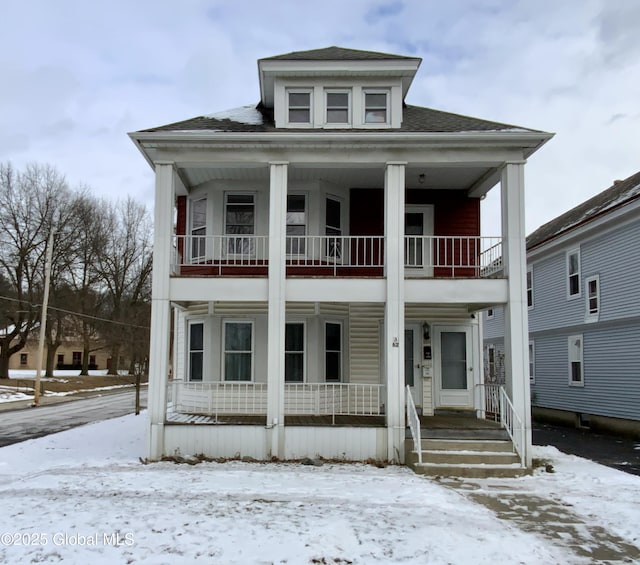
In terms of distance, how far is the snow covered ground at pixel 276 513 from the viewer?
5.80m

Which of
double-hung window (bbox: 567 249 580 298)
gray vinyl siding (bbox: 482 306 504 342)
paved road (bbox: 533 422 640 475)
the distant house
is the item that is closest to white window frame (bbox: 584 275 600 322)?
double-hung window (bbox: 567 249 580 298)

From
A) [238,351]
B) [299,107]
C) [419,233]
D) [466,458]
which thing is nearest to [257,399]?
[238,351]

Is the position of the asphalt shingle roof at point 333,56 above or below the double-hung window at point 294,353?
above

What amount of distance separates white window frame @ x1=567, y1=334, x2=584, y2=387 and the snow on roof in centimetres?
1287

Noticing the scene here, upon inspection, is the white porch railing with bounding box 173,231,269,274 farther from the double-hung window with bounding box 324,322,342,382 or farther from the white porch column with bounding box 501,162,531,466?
the white porch column with bounding box 501,162,531,466

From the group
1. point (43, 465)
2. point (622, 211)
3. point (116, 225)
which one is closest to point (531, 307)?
point (622, 211)

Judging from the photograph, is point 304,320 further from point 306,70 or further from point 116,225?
point 116,225

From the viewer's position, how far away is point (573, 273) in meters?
19.3

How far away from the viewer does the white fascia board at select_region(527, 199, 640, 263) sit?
1572 cm

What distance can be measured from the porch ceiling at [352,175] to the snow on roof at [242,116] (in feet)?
3.57

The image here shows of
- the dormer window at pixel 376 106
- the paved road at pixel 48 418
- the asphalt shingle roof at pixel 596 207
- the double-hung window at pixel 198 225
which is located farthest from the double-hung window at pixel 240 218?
the asphalt shingle roof at pixel 596 207

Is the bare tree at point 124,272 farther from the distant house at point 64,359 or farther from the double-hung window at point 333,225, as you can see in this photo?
the double-hung window at point 333,225

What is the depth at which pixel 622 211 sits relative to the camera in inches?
626

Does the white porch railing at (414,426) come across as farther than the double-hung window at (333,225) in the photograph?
No
